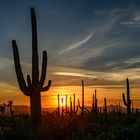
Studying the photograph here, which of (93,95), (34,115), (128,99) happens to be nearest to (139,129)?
(34,115)

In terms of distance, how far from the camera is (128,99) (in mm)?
34562

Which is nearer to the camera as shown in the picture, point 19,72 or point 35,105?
point 19,72

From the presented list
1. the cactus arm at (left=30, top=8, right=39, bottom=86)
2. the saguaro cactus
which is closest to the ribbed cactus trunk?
the saguaro cactus

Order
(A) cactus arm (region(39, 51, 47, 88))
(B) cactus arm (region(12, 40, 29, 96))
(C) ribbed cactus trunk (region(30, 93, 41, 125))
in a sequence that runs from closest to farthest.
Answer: (B) cactus arm (region(12, 40, 29, 96)) → (C) ribbed cactus trunk (region(30, 93, 41, 125)) → (A) cactus arm (region(39, 51, 47, 88))

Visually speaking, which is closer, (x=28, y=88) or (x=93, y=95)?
(x=28, y=88)

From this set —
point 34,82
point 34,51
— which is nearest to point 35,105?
point 34,82

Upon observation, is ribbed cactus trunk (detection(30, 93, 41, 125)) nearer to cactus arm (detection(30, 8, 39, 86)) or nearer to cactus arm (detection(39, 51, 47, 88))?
cactus arm (detection(39, 51, 47, 88))

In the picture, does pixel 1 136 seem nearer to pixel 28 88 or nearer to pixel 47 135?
pixel 47 135

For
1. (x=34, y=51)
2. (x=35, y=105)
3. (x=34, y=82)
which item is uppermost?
(x=34, y=51)

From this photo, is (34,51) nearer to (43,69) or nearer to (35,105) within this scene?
(43,69)

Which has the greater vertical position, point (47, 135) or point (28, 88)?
point (28, 88)

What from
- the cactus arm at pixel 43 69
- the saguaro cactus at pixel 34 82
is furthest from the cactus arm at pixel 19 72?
the cactus arm at pixel 43 69

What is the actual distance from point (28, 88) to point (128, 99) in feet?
59.5

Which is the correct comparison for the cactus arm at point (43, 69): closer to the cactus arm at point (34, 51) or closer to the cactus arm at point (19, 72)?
the cactus arm at point (34, 51)
